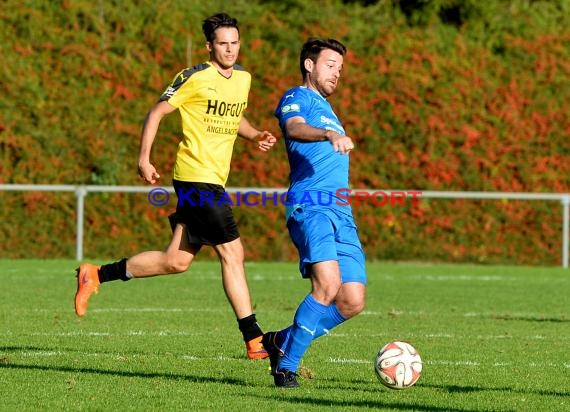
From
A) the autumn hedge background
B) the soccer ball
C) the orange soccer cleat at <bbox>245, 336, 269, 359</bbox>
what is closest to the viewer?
the soccer ball

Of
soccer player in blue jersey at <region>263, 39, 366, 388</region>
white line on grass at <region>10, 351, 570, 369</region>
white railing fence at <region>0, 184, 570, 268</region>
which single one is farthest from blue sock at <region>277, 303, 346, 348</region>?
white railing fence at <region>0, 184, 570, 268</region>

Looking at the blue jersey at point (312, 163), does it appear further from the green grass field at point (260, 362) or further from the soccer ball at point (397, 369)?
the green grass field at point (260, 362)

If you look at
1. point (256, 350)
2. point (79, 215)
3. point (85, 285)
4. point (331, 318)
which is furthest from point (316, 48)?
→ point (79, 215)

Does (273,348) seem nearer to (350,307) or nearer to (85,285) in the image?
(350,307)

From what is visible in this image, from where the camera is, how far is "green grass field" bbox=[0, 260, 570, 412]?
6.52m

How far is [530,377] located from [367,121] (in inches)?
526

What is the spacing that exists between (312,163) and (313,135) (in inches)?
18.5

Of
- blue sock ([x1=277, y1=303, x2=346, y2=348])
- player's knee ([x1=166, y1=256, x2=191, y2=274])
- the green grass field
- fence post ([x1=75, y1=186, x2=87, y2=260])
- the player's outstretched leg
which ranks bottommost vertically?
fence post ([x1=75, y1=186, x2=87, y2=260])

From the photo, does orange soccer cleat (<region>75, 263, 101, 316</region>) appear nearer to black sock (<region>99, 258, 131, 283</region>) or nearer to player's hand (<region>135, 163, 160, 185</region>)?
black sock (<region>99, 258, 131, 283</region>)

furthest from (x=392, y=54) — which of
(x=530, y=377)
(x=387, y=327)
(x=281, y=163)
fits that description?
(x=530, y=377)

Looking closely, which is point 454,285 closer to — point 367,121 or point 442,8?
point 367,121

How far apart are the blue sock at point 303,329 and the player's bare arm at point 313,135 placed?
0.94 meters

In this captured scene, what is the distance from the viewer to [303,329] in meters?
6.93

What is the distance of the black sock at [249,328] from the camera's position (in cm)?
805
